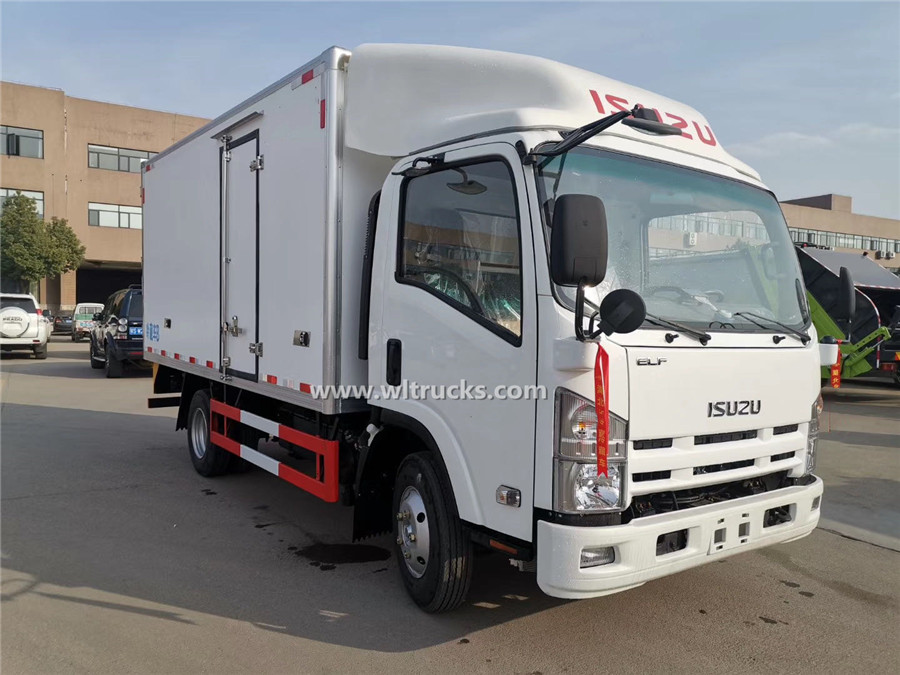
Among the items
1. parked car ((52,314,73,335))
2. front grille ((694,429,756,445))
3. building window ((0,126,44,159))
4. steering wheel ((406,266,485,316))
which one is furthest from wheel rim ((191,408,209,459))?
building window ((0,126,44,159))

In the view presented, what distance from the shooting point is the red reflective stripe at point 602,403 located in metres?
3.02

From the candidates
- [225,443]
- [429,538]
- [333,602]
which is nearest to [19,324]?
[225,443]

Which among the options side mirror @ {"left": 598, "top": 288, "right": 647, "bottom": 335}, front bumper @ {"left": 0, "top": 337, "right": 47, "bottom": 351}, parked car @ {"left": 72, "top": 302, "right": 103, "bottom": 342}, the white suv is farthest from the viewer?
parked car @ {"left": 72, "top": 302, "right": 103, "bottom": 342}

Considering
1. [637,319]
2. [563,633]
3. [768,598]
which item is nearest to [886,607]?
[768,598]

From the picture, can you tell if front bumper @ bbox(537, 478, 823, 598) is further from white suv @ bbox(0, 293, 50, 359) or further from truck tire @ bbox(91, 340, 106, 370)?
white suv @ bbox(0, 293, 50, 359)

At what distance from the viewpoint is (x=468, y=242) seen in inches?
146

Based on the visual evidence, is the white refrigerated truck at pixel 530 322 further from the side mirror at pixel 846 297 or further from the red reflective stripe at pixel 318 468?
the side mirror at pixel 846 297

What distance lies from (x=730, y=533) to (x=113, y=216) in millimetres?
43597

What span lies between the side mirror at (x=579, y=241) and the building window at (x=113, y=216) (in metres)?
41.6

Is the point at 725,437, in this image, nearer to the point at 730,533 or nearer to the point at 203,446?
the point at 730,533

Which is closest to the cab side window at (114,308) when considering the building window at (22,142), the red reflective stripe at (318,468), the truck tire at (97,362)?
the truck tire at (97,362)

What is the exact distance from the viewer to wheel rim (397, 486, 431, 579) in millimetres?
3980

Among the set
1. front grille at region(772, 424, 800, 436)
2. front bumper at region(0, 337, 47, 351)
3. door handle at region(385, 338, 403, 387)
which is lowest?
front bumper at region(0, 337, 47, 351)

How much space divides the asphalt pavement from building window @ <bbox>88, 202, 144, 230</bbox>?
38.0 meters
